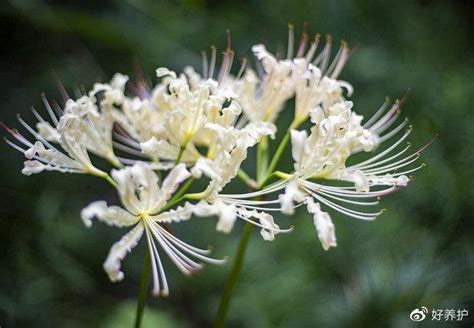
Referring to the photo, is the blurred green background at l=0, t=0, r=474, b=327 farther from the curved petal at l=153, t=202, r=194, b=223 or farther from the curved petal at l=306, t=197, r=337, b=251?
the curved petal at l=153, t=202, r=194, b=223

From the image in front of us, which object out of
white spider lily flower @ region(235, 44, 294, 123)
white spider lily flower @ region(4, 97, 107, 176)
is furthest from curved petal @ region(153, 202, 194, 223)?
white spider lily flower @ region(235, 44, 294, 123)

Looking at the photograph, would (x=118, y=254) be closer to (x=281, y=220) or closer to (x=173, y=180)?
(x=173, y=180)

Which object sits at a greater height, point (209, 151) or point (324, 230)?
point (209, 151)

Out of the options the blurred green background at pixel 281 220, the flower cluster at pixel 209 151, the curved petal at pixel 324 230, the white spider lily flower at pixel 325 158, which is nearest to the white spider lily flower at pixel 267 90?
the flower cluster at pixel 209 151

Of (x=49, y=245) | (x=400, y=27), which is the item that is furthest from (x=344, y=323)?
(x=400, y=27)

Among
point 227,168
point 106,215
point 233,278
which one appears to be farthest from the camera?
point 233,278

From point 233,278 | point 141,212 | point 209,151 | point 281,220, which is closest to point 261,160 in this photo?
point 209,151

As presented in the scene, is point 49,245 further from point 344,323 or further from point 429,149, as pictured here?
point 429,149
